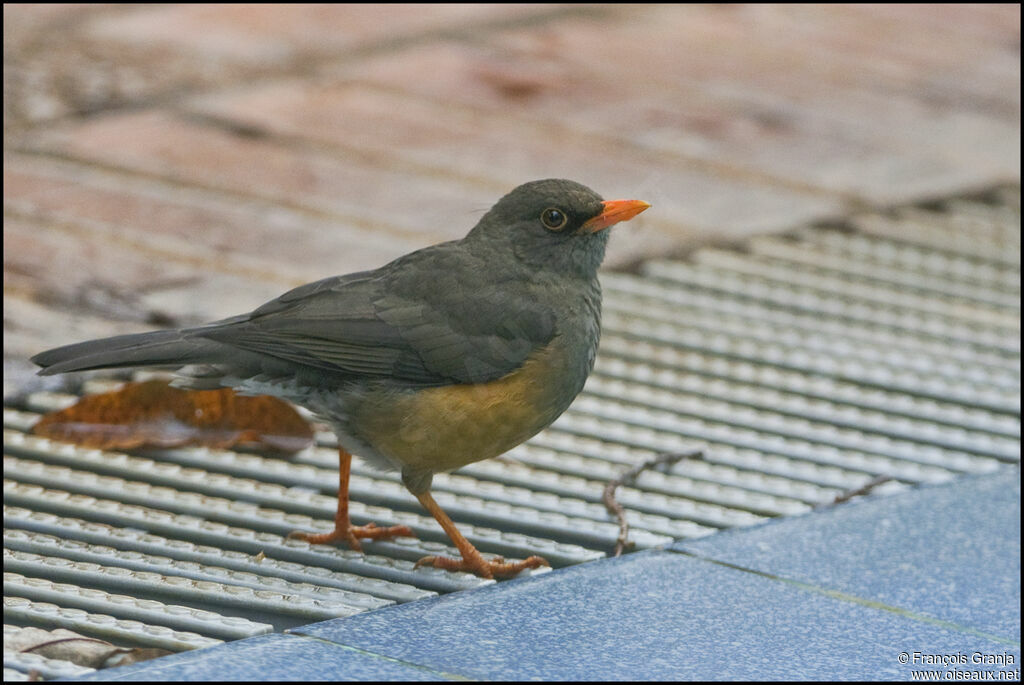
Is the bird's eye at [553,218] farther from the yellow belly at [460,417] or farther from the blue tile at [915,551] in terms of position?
the blue tile at [915,551]

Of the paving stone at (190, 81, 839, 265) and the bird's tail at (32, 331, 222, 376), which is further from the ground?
the paving stone at (190, 81, 839, 265)

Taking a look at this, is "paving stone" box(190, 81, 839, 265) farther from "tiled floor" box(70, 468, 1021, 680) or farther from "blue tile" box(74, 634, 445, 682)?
"blue tile" box(74, 634, 445, 682)

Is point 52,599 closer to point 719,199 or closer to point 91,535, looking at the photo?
point 91,535

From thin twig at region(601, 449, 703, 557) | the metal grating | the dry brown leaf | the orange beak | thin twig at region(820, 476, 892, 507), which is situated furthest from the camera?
the dry brown leaf

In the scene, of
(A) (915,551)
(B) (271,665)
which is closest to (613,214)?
(A) (915,551)

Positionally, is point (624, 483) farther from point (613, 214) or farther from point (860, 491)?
point (613, 214)

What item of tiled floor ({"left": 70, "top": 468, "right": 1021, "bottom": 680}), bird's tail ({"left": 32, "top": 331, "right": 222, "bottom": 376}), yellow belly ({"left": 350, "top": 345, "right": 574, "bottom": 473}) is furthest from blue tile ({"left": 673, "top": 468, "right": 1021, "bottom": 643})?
bird's tail ({"left": 32, "top": 331, "right": 222, "bottom": 376})
